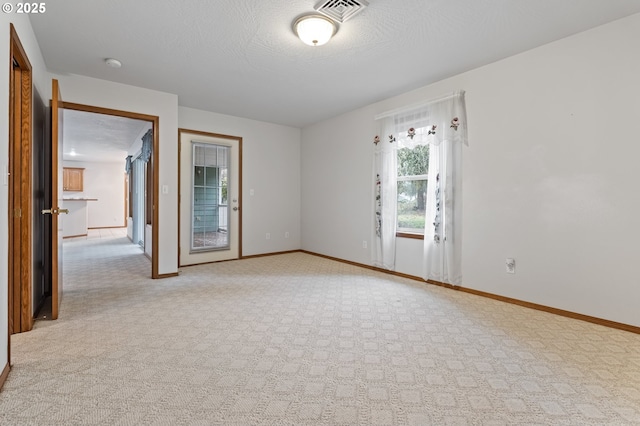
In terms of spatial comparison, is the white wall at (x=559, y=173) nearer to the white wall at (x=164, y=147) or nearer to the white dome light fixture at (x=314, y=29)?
the white dome light fixture at (x=314, y=29)

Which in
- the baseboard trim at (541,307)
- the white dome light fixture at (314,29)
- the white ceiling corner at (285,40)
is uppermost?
the white ceiling corner at (285,40)

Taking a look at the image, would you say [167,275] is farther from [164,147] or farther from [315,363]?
[315,363]

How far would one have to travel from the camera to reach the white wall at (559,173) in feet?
8.24

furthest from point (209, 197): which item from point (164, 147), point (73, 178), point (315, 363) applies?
point (73, 178)

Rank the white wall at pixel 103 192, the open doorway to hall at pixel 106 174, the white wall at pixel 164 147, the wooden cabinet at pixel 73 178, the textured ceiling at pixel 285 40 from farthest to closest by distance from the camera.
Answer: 1. the white wall at pixel 103 192
2. the wooden cabinet at pixel 73 178
3. the open doorway to hall at pixel 106 174
4. the white wall at pixel 164 147
5. the textured ceiling at pixel 285 40

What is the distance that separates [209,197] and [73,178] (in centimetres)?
782

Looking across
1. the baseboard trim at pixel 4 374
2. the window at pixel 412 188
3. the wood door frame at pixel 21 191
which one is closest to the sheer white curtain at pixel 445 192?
the window at pixel 412 188

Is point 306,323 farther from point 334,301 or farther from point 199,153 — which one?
point 199,153

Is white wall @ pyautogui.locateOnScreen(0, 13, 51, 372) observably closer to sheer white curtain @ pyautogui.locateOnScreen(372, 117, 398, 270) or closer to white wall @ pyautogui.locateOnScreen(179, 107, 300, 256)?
white wall @ pyautogui.locateOnScreen(179, 107, 300, 256)

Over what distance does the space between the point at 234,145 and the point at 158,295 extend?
290cm

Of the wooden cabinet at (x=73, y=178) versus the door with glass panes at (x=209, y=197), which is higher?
the wooden cabinet at (x=73, y=178)

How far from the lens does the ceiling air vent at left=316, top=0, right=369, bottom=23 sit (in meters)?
2.25

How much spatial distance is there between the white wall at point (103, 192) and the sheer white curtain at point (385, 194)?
10086mm

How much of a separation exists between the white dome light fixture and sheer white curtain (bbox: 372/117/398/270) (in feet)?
6.43
